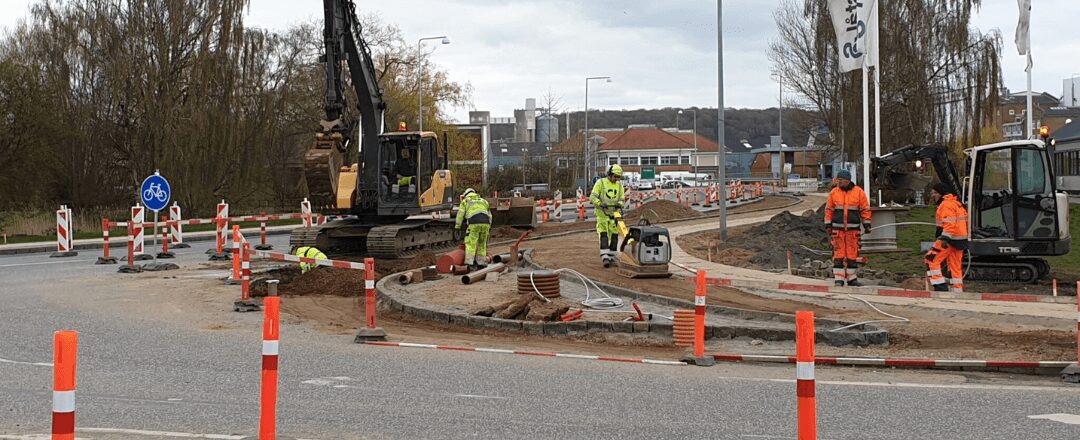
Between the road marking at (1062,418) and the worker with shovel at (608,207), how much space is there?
10.6 m

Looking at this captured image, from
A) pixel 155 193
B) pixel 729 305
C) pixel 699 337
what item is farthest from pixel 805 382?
pixel 155 193

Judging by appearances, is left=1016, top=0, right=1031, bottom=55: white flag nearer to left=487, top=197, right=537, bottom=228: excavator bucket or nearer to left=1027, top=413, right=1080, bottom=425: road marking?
left=487, top=197, right=537, bottom=228: excavator bucket

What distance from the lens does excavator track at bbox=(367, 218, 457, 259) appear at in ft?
70.5

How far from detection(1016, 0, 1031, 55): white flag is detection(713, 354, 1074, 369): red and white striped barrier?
556 inches

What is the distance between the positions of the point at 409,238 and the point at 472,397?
14.8 metres

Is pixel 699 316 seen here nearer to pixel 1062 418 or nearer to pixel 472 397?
pixel 472 397

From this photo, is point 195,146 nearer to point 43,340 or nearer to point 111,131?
point 111,131

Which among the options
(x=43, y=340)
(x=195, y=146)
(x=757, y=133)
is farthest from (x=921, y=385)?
(x=757, y=133)

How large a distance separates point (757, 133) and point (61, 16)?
10623 cm

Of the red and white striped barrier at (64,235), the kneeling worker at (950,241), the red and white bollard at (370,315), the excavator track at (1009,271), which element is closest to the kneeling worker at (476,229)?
the red and white bollard at (370,315)

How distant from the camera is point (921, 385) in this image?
879 cm

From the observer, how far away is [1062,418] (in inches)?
291

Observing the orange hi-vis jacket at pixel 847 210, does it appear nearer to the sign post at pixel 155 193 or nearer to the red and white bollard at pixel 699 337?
the red and white bollard at pixel 699 337

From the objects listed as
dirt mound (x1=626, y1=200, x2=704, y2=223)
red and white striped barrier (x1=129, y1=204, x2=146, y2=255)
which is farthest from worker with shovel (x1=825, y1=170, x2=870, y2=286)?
dirt mound (x1=626, y1=200, x2=704, y2=223)
